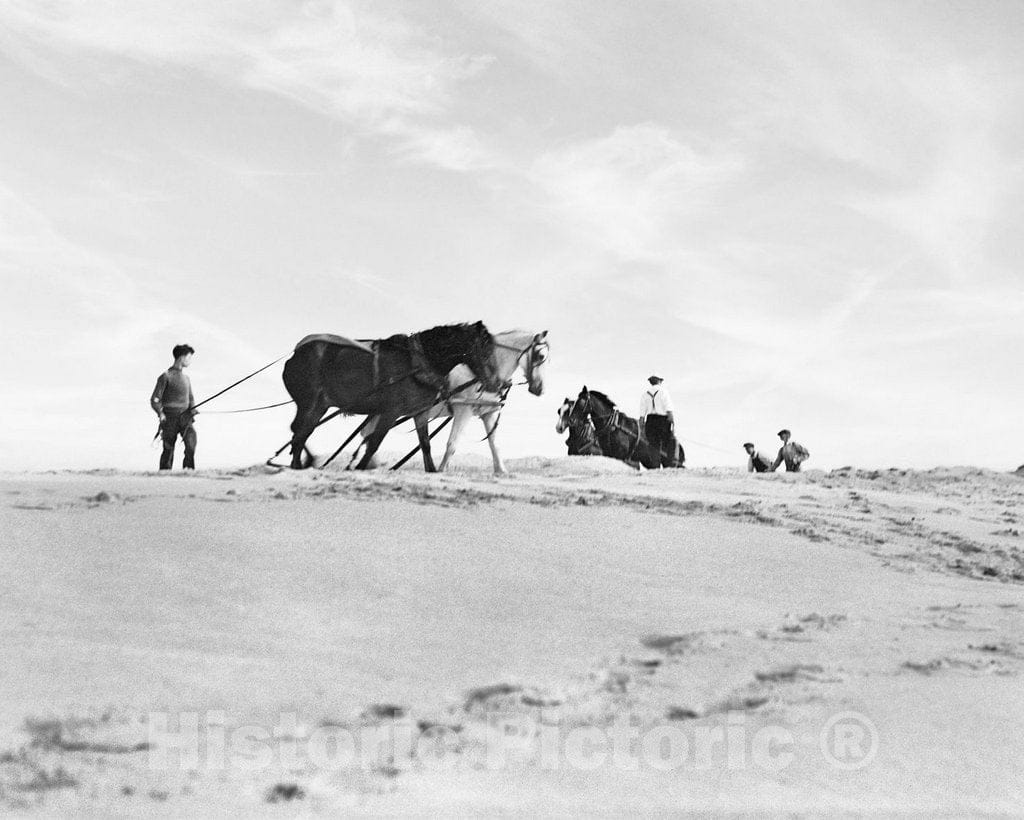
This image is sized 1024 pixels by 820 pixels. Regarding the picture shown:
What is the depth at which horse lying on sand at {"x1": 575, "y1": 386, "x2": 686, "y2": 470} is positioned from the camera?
1769cm

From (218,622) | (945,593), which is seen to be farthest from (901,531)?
(218,622)

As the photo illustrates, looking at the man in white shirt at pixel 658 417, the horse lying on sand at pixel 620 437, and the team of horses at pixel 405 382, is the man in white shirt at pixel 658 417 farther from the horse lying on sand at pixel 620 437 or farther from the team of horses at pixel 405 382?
the team of horses at pixel 405 382

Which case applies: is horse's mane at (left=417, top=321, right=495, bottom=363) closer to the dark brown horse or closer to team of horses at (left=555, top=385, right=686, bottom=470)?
the dark brown horse

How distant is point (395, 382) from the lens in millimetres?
11586

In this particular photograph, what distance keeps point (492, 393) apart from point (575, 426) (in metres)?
5.83

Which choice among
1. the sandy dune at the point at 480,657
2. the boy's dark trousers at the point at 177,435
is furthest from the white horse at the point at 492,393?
the sandy dune at the point at 480,657

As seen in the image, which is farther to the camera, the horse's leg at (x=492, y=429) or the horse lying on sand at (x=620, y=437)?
the horse lying on sand at (x=620, y=437)

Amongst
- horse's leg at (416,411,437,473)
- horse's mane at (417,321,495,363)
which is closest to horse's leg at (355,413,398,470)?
horse's leg at (416,411,437,473)

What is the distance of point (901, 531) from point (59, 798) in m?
8.04

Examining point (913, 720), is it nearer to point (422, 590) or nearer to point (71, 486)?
point (422, 590)

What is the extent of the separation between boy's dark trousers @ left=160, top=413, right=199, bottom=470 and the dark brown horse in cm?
124

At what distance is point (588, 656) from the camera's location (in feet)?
16.2

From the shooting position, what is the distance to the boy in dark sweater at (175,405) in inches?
470

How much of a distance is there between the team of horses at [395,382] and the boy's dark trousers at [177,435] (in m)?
1.23
